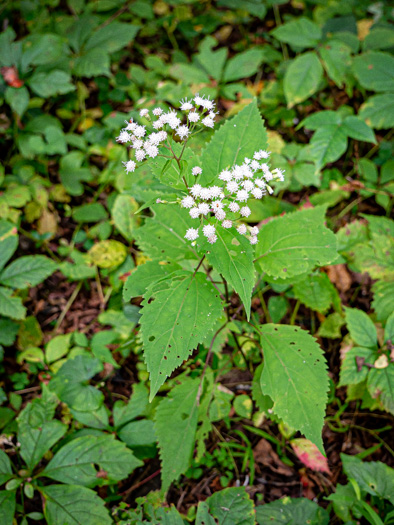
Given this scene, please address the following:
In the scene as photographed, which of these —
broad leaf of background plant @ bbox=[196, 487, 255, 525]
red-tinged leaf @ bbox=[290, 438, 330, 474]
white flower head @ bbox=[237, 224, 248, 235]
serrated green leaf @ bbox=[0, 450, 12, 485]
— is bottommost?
red-tinged leaf @ bbox=[290, 438, 330, 474]

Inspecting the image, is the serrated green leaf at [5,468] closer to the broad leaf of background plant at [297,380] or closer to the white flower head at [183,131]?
the broad leaf of background plant at [297,380]

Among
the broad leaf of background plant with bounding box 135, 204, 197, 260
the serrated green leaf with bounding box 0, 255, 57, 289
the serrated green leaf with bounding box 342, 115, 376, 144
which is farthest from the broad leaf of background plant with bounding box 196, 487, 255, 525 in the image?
the serrated green leaf with bounding box 342, 115, 376, 144

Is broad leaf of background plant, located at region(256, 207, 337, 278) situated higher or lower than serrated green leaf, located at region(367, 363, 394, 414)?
higher

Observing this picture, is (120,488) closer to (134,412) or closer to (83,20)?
(134,412)

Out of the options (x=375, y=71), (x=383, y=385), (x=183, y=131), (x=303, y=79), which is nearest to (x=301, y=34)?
(x=303, y=79)

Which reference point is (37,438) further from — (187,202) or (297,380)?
(187,202)

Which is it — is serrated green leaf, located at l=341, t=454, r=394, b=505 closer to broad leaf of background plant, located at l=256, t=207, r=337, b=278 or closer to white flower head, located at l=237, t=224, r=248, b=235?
broad leaf of background plant, located at l=256, t=207, r=337, b=278
